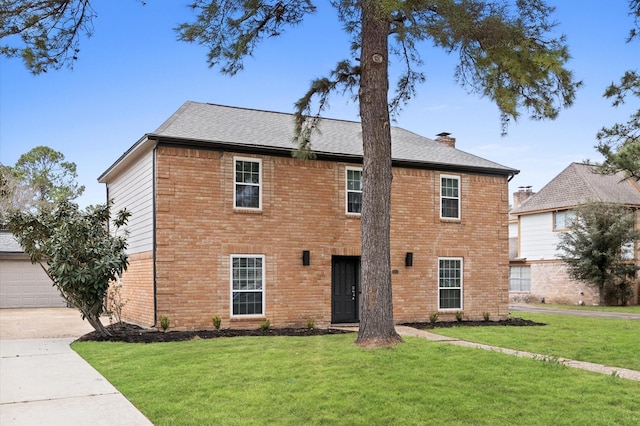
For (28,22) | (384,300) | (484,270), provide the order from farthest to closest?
(484,270) < (384,300) < (28,22)

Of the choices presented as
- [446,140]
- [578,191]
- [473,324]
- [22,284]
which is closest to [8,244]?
[22,284]

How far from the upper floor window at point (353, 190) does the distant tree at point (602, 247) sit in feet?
53.5

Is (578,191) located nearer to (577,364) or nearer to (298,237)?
(298,237)

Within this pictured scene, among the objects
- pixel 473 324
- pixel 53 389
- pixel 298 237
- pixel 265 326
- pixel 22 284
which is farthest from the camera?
pixel 22 284

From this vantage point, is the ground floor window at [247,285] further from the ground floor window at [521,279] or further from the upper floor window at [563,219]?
the ground floor window at [521,279]

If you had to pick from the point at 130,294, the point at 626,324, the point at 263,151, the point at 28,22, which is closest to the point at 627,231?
the point at 626,324

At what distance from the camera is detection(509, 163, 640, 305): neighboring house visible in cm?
3189

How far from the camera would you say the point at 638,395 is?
7980 mm

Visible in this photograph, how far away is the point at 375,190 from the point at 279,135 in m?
6.36

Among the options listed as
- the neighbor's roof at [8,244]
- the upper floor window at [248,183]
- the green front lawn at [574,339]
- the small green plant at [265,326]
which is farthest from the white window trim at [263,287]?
the neighbor's roof at [8,244]

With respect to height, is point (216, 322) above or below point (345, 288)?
below

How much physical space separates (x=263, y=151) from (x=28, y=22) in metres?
7.10

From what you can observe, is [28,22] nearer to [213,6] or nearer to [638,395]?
[213,6]

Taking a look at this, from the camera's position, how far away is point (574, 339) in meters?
14.2
